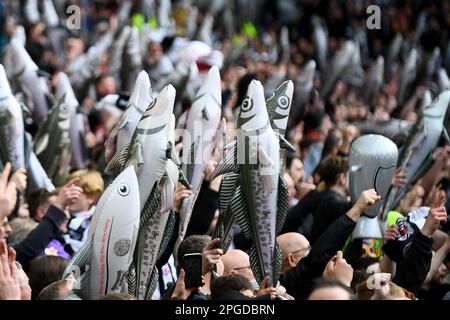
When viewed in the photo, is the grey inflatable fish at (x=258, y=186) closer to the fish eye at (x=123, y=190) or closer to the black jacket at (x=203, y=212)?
the fish eye at (x=123, y=190)

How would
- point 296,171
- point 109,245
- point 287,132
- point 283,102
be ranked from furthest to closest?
point 287,132 → point 296,171 → point 283,102 → point 109,245

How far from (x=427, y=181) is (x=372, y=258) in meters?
2.73

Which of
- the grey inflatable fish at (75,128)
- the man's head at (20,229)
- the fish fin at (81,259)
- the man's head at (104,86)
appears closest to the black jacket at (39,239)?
the man's head at (20,229)

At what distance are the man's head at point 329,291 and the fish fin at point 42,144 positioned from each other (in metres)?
4.57

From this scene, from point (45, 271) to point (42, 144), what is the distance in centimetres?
299

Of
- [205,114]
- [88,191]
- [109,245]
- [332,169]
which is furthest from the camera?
[332,169]

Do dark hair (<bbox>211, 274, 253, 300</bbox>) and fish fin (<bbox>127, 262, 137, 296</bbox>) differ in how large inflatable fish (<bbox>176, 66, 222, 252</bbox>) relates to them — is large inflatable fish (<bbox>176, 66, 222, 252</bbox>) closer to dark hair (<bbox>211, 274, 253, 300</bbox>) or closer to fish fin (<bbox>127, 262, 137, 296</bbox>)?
fish fin (<bbox>127, 262, 137, 296</bbox>)

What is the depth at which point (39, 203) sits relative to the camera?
26.8ft

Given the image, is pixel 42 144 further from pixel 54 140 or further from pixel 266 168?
pixel 266 168

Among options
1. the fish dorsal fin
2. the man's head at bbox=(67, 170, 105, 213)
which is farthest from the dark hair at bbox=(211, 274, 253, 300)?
the man's head at bbox=(67, 170, 105, 213)

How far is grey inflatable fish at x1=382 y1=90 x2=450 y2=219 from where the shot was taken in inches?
372

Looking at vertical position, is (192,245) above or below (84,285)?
above

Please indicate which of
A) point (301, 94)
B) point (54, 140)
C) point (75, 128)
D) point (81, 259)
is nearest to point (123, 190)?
point (81, 259)

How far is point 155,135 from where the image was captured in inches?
270
